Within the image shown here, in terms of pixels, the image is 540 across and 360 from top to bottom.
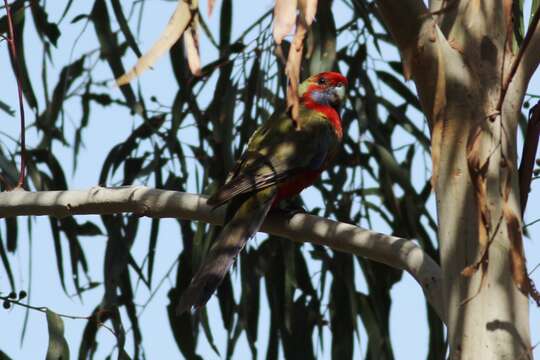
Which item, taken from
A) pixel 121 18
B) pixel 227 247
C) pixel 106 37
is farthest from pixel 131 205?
pixel 106 37

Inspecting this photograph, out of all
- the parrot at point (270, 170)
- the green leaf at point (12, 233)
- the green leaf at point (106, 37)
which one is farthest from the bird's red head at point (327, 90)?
the green leaf at point (12, 233)

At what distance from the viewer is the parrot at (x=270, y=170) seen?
2.18 m

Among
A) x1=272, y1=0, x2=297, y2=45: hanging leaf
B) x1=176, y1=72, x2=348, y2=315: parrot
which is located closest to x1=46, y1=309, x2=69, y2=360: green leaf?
x1=176, y1=72, x2=348, y2=315: parrot

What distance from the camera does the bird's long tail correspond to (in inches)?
83.0

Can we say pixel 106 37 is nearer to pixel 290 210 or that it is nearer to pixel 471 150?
pixel 290 210

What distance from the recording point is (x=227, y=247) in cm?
230

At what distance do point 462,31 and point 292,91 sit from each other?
0.56m

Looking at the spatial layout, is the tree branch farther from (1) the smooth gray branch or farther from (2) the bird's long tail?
(1) the smooth gray branch

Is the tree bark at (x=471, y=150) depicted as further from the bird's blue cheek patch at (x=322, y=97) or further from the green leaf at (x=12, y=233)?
the green leaf at (x=12, y=233)

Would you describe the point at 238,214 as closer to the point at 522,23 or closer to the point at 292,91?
the point at 522,23

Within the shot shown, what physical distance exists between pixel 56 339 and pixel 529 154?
1209 mm

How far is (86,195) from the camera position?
191 cm

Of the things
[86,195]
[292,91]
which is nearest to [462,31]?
[292,91]

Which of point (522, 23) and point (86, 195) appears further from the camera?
point (522, 23)
